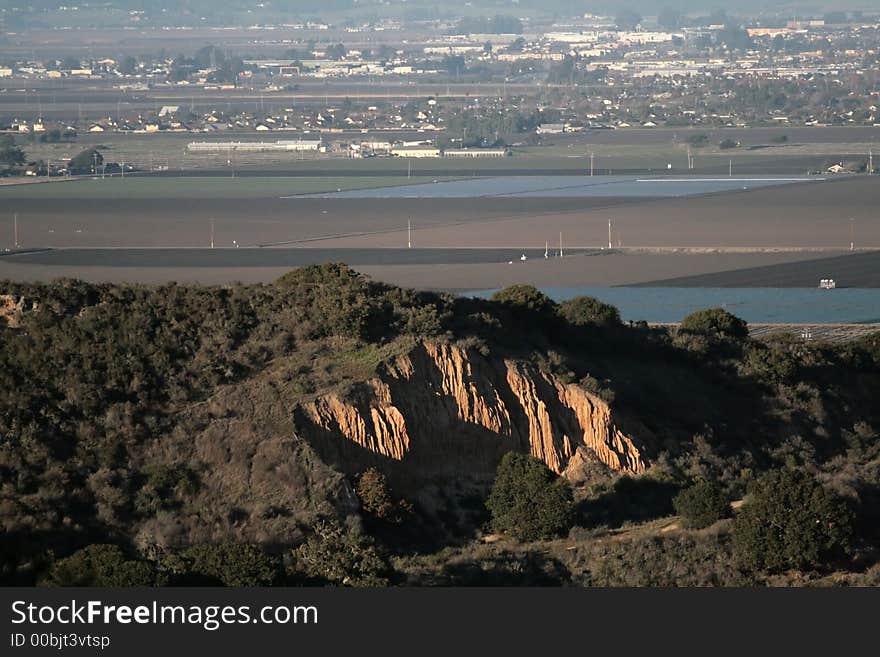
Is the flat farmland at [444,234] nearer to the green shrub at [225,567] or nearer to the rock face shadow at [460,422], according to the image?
the rock face shadow at [460,422]

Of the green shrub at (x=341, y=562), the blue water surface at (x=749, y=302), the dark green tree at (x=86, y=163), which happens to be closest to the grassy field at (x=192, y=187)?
the dark green tree at (x=86, y=163)

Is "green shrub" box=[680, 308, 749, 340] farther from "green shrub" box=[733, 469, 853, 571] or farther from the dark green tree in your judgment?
the dark green tree

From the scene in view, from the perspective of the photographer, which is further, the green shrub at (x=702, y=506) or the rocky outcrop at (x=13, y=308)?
the rocky outcrop at (x=13, y=308)

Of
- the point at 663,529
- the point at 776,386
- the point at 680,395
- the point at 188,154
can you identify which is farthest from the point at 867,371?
the point at 188,154

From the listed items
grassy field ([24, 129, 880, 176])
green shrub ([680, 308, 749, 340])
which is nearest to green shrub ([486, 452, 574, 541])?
green shrub ([680, 308, 749, 340])

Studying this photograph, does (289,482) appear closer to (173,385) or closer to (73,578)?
(173,385)

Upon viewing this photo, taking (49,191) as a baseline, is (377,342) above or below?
above
